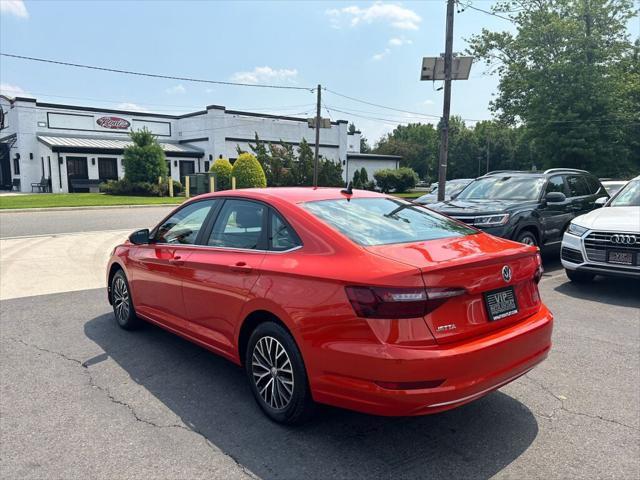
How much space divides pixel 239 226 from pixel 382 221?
44.5 inches

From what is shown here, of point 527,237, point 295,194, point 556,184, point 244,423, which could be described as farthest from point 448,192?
point 244,423

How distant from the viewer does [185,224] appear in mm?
4570

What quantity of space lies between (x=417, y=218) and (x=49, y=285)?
243 inches

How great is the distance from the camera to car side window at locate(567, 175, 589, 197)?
1016 centimetres

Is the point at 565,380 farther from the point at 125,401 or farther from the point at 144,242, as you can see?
the point at 144,242

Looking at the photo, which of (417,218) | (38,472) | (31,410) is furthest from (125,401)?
(417,218)

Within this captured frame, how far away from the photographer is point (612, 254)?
6.78m

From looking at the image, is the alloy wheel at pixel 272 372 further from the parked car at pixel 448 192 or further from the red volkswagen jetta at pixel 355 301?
the parked car at pixel 448 192

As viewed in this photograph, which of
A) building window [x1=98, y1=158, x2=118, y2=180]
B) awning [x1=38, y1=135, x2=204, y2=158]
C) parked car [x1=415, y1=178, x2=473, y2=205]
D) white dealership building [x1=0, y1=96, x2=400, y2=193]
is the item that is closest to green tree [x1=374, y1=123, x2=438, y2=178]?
white dealership building [x1=0, y1=96, x2=400, y2=193]

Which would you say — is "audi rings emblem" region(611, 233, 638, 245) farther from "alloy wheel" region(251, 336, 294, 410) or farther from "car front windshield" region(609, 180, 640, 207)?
"alloy wheel" region(251, 336, 294, 410)

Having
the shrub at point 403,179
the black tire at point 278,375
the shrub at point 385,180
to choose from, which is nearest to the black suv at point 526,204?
the black tire at point 278,375

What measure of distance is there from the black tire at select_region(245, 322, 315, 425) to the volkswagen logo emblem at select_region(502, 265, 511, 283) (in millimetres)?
1400

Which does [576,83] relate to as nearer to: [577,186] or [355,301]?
[577,186]

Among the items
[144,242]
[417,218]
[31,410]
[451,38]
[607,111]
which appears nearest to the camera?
[31,410]
